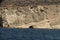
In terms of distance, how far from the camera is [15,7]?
37.6 m

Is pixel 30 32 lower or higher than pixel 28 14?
lower

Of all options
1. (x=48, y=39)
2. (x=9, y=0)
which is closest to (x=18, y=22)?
(x=9, y=0)

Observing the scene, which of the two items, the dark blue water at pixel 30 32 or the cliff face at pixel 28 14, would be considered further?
the cliff face at pixel 28 14

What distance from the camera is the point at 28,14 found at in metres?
37.3

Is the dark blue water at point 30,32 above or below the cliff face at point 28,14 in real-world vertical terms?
below

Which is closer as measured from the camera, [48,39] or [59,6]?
[48,39]

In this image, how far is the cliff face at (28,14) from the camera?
3597cm

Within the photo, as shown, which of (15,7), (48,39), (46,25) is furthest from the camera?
(15,7)

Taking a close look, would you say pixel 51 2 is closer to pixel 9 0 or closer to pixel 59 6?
pixel 59 6

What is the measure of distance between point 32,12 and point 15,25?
8.06 ft

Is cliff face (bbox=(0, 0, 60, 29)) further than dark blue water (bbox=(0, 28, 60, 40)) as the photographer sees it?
Yes

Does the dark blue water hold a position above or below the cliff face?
below

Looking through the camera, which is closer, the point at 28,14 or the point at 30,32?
the point at 30,32

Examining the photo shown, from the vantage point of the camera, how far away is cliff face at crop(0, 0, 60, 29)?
35969 millimetres
